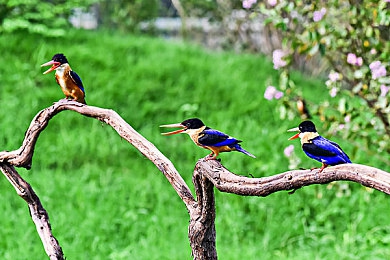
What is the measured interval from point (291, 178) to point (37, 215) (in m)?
0.88

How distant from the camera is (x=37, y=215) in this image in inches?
68.7

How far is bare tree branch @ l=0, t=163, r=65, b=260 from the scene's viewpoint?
1.68 meters

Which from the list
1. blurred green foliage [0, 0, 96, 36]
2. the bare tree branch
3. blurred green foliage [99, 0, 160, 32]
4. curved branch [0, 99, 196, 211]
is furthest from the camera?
blurred green foliage [99, 0, 160, 32]

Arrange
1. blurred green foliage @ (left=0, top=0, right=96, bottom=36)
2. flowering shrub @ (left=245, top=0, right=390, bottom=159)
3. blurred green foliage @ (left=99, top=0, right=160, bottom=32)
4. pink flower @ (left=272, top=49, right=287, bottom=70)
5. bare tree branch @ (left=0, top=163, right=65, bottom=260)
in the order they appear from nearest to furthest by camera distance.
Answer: bare tree branch @ (left=0, top=163, right=65, bottom=260) → pink flower @ (left=272, top=49, right=287, bottom=70) → flowering shrub @ (left=245, top=0, right=390, bottom=159) → blurred green foliage @ (left=0, top=0, right=96, bottom=36) → blurred green foliage @ (left=99, top=0, right=160, bottom=32)

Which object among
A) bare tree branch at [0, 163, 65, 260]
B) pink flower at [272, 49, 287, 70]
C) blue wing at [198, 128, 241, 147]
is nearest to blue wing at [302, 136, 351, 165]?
blue wing at [198, 128, 241, 147]

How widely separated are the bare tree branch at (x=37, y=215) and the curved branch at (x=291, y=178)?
0.59 m

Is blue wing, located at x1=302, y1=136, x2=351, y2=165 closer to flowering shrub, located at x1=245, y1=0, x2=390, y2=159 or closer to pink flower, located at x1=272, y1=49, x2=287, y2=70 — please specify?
pink flower, located at x1=272, y1=49, x2=287, y2=70

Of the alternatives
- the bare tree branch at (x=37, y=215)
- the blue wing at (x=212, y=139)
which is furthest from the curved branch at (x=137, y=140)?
the bare tree branch at (x=37, y=215)

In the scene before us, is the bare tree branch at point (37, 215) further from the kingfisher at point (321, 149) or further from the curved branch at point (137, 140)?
the kingfisher at point (321, 149)

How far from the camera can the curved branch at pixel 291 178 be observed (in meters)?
0.98

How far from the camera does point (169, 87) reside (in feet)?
19.9

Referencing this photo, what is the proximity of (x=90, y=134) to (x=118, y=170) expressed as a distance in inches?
18.1

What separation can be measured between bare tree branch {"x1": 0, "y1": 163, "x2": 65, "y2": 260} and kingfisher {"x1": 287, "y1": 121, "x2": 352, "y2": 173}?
0.82 metres

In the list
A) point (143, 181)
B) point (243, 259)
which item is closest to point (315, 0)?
point (243, 259)
